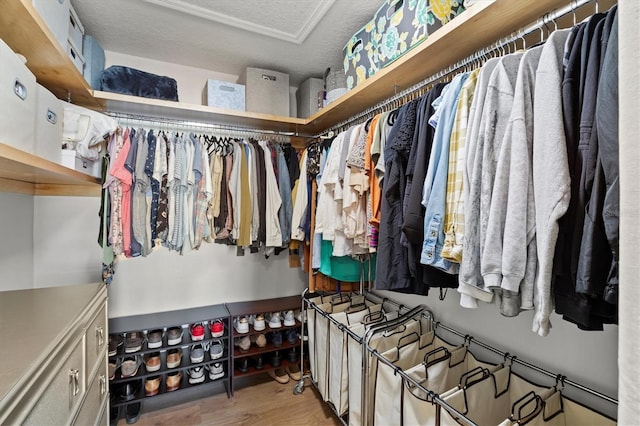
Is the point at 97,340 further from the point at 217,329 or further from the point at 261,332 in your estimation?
the point at 261,332

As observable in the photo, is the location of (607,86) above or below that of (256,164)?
below

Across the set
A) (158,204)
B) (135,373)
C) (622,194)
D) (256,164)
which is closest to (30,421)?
(622,194)

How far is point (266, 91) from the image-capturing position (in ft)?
7.01

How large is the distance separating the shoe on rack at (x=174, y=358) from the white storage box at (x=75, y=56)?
1.79 meters

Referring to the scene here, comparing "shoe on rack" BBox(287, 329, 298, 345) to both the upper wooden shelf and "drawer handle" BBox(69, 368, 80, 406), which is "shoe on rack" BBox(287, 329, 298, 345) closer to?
"drawer handle" BBox(69, 368, 80, 406)

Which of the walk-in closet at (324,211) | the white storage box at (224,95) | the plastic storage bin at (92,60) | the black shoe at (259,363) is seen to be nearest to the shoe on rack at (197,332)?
the walk-in closet at (324,211)

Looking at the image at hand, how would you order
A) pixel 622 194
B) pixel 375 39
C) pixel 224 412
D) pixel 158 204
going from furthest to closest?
pixel 224 412 → pixel 158 204 → pixel 375 39 → pixel 622 194

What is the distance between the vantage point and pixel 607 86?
21.6 inches

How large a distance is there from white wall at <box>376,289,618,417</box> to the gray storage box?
156cm

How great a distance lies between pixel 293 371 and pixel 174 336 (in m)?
0.95

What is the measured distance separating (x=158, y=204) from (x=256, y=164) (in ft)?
2.07

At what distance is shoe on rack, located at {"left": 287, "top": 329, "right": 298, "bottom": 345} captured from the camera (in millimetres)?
2223

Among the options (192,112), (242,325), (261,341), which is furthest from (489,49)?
(261,341)

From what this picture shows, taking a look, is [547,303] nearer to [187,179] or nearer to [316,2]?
[316,2]
